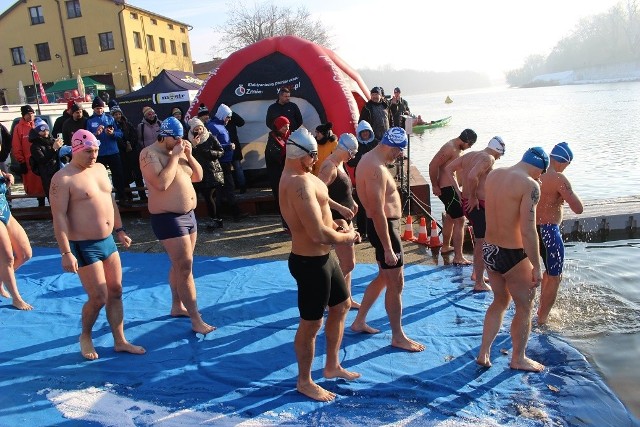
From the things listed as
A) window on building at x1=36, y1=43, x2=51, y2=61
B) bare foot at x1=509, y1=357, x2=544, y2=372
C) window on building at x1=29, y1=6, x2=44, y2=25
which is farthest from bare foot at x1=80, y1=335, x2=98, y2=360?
window on building at x1=29, y1=6, x2=44, y2=25

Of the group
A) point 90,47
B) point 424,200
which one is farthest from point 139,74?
point 424,200

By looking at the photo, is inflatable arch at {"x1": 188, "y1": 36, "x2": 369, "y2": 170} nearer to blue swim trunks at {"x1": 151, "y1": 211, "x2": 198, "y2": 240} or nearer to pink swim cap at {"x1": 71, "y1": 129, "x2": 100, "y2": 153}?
blue swim trunks at {"x1": 151, "y1": 211, "x2": 198, "y2": 240}

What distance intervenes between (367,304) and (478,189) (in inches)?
72.8

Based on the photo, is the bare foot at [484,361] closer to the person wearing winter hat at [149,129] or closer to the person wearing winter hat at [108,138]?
A: the person wearing winter hat at [149,129]

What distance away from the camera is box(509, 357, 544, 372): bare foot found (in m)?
3.74

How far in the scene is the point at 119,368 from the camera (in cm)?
401

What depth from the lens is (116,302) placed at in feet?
13.4

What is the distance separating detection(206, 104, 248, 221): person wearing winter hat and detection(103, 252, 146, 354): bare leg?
4226 millimetres

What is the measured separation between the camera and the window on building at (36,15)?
35.4m

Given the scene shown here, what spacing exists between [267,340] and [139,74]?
35.2 meters

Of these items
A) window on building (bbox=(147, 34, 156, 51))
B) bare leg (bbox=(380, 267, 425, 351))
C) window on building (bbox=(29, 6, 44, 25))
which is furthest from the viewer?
window on building (bbox=(147, 34, 156, 51))

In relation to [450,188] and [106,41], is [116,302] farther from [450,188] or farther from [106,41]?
[106,41]

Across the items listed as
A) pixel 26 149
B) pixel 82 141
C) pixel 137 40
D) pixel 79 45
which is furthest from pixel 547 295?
pixel 79 45

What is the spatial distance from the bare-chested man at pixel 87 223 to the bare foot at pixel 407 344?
7.54 feet
